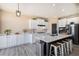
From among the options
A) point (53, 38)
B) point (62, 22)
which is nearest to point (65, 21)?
point (62, 22)

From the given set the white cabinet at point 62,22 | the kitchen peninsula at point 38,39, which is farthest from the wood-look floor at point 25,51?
the white cabinet at point 62,22

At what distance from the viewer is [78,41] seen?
70.2 inches

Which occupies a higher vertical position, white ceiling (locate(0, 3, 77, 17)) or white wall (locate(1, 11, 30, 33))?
white ceiling (locate(0, 3, 77, 17))

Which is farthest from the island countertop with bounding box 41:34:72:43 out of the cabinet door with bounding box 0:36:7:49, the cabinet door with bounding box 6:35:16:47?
the cabinet door with bounding box 0:36:7:49

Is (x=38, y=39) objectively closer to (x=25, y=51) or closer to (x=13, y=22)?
(x=25, y=51)

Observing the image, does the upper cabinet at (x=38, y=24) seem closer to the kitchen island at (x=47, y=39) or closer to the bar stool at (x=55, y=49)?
the kitchen island at (x=47, y=39)

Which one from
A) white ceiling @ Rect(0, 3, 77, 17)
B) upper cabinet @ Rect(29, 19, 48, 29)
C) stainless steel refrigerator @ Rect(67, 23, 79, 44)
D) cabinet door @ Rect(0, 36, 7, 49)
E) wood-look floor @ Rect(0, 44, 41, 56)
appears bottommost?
wood-look floor @ Rect(0, 44, 41, 56)

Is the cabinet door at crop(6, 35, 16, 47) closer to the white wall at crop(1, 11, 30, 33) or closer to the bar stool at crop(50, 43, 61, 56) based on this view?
the white wall at crop(1, 11, 30, 33)

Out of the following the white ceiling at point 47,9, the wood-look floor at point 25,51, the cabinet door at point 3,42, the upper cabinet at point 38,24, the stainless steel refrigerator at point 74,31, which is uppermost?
the white ceiling at point 47,9

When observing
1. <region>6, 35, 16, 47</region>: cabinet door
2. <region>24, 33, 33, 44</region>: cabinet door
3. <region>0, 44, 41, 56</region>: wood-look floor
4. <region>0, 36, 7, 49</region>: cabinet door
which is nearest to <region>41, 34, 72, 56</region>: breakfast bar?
<region>0, 44, 41, 56</region>: wood-look floor

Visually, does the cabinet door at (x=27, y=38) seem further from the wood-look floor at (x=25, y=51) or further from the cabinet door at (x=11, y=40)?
the cabinet door at (x=11, y=40)

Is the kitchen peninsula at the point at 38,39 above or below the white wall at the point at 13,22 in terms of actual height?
below

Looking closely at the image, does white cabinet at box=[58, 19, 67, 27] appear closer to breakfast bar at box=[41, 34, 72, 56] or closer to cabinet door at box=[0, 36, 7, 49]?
breakfast bar at box=[41, 34, 72, 56]

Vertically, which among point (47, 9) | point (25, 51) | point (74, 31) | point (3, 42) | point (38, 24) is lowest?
point (25, 51)
